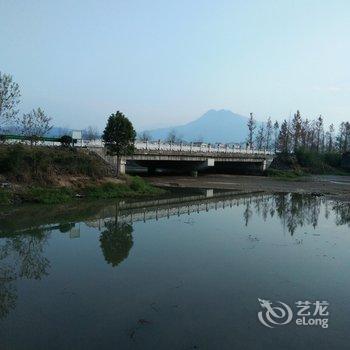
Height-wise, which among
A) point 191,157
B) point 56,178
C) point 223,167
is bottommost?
point 56,178

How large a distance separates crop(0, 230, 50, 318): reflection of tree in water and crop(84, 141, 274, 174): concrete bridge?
20435 mm

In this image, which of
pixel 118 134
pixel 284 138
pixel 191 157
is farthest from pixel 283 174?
pixel 118 134

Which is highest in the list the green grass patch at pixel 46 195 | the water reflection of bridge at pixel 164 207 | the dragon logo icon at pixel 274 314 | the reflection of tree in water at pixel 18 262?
the green grass patch at pixel 46 195

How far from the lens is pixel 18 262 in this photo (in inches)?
539

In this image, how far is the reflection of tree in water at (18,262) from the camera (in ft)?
34.8

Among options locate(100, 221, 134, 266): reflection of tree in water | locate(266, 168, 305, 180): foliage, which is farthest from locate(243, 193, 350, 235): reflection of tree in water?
locate(266, 168, 305, 180): foliage

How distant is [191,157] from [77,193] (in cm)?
2213

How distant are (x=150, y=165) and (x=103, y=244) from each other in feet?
133

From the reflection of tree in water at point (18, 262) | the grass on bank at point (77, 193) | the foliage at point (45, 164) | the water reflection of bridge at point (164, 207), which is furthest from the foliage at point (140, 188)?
the reflection of tree in water at point (18, 262)

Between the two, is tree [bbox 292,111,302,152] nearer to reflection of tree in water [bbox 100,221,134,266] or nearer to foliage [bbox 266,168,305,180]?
foliage [bbox 266,168,305,180]

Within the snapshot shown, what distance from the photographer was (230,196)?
35.8 metres

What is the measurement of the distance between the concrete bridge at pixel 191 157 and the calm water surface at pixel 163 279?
18.6 meters

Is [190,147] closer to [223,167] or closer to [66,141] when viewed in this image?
[223,167]

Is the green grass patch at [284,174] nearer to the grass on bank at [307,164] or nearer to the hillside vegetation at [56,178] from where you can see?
the grass on bank at [307,164]
